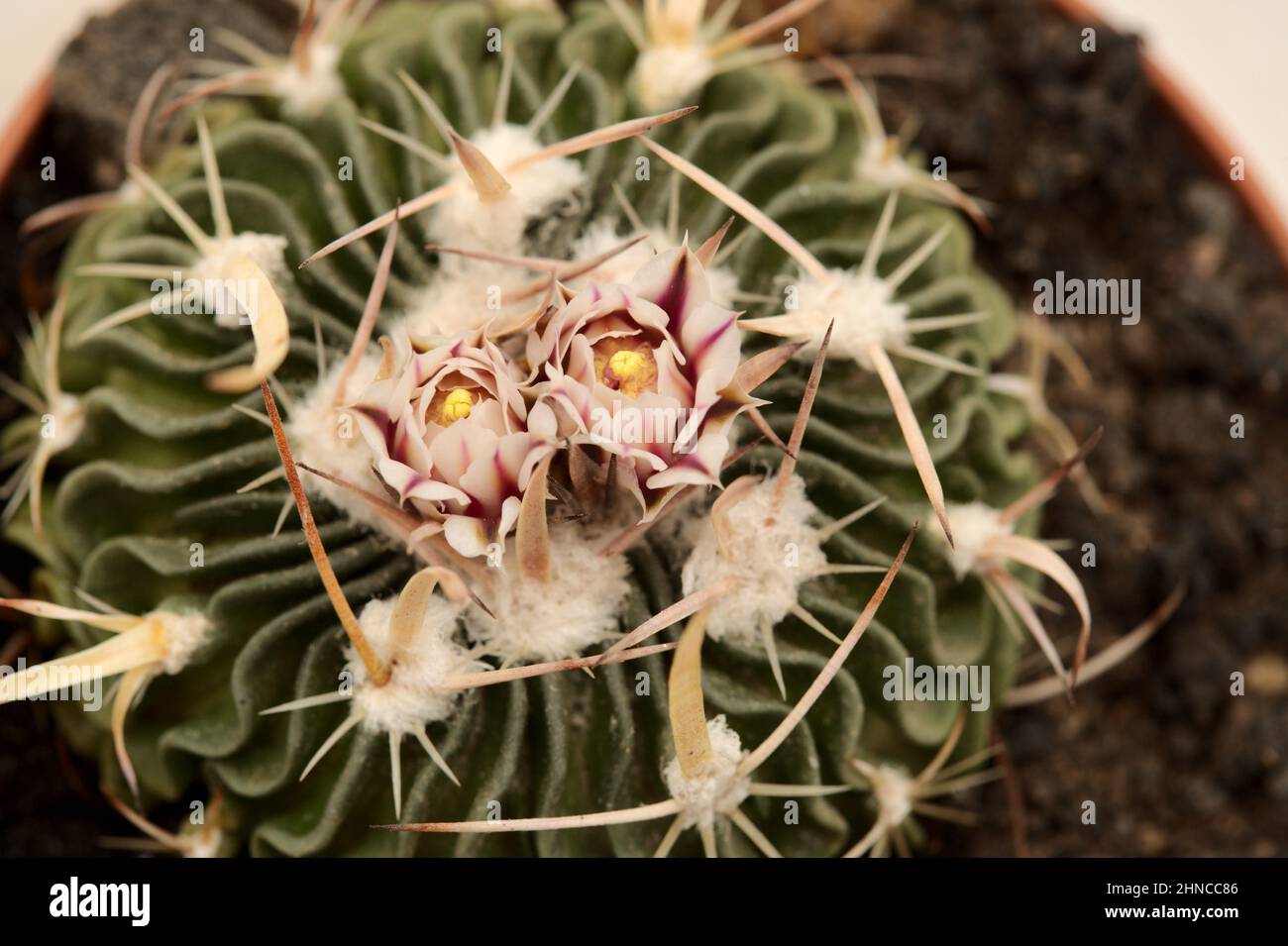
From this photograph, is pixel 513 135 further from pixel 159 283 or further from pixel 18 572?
pixel 18 572

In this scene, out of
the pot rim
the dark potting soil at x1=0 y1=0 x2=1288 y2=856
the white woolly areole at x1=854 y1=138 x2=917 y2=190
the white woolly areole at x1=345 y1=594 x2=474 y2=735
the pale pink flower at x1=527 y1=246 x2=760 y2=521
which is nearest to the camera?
the pale pink flower at x1=527 y1=246 x2=760 y2=521

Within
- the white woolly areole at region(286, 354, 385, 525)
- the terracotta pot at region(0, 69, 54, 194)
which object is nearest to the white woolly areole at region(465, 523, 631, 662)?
the white woolly areole at region(286, 354, 385, 525)

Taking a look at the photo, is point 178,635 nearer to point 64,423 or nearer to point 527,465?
point 64,423

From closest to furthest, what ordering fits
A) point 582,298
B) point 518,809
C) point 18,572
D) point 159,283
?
point 582,298 → point 518,809 → point 159,283 → point 18,572

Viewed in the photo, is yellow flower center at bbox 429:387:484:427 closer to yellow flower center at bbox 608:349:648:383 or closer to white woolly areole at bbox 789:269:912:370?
yellow flower center at bbox 608:349:648:383

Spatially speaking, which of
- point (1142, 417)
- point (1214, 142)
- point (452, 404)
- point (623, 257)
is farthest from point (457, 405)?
point (1214, 142)
